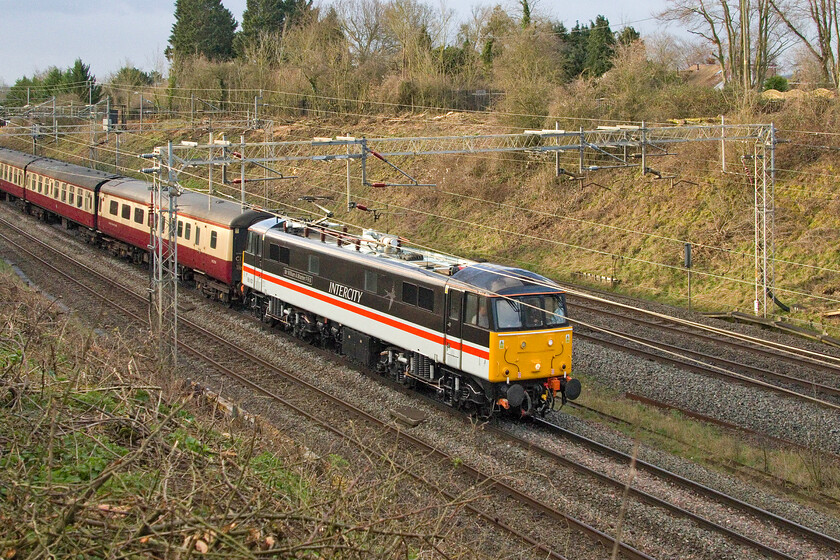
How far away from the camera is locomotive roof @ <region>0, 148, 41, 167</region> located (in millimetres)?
38694

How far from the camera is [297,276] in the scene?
18.8 meters

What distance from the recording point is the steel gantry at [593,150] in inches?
784

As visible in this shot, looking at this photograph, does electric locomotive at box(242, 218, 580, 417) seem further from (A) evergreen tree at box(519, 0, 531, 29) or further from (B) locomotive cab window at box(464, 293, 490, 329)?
(A) evergreen tree at box(519, 0, 531, 29)

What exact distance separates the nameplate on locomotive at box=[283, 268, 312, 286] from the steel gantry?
2.77m

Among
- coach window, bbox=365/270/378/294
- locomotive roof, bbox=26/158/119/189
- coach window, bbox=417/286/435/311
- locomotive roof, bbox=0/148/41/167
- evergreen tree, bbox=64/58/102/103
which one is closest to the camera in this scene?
coach window, bbox=417/286/435/311

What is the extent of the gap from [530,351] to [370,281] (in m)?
4.07

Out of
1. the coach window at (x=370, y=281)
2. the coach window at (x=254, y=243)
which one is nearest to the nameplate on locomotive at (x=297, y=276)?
the coach window at (x=254, y=243)

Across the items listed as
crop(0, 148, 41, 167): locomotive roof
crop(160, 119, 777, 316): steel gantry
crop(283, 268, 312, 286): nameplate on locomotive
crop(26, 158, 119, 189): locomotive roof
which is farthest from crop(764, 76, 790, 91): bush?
crop(0, 148, 41, 167): locomotive roof

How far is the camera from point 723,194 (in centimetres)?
2880

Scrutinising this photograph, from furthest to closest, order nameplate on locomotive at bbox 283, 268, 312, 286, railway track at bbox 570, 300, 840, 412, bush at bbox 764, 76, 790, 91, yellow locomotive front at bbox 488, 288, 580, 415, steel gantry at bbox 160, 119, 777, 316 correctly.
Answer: bush at bbox 764, 76, 790, 91
steel gantry at bbox 160, 119, 777, 316
nameplate on locomotive at bbox 283, 268, 312, 286
railway track at bbox 570, 300, 840, 412
yellow locomotive front at bbox 488, 288, 580, 415

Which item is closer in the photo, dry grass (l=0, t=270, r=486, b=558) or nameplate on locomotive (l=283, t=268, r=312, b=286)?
dry grass (l=0, t=270, r=486, b=558)

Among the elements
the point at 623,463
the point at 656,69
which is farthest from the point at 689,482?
the point at 656,69

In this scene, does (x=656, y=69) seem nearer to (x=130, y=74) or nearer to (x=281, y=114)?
(x=281, y=114)

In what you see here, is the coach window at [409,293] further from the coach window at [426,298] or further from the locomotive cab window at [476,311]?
the locomotive cab window at [476,311]
